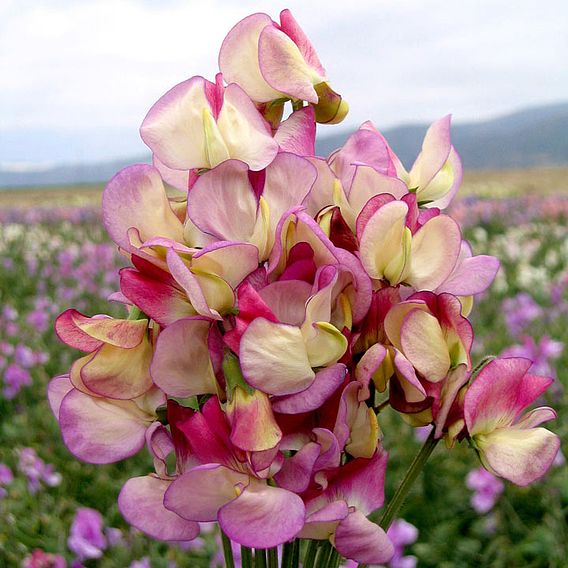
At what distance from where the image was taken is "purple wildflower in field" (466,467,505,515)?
1.96 m

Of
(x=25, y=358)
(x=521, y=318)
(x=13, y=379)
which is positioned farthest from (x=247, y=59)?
(x=521, y=318)

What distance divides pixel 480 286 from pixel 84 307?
357 centimetres

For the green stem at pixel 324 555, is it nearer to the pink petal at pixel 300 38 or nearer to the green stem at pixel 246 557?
the green stem at pixel 246 557

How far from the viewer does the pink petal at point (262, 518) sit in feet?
1.65

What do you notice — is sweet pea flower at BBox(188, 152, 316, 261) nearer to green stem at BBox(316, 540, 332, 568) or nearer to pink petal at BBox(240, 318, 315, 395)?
pink petal at BBox(240, 318, 315, 395)

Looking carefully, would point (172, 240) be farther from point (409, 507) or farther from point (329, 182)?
point (409, 507)

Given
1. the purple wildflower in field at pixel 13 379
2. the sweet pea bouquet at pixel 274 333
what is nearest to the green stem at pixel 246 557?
the sweet pea bouquet at pixel 274 333

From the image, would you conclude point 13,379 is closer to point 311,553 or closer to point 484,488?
point 484,488

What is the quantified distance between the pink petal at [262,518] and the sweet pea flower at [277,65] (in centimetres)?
31

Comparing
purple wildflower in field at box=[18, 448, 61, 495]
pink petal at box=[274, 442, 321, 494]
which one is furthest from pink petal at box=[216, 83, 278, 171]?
purple wildflower in field at box=[18, 448, 61, 495]

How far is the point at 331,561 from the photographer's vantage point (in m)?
0.63

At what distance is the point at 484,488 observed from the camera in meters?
1.98

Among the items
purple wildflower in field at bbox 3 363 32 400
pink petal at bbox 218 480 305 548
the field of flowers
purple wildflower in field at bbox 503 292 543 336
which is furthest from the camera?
purple wildflower in field at bbox 503 292 543 336

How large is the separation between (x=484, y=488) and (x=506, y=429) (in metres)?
1.48
